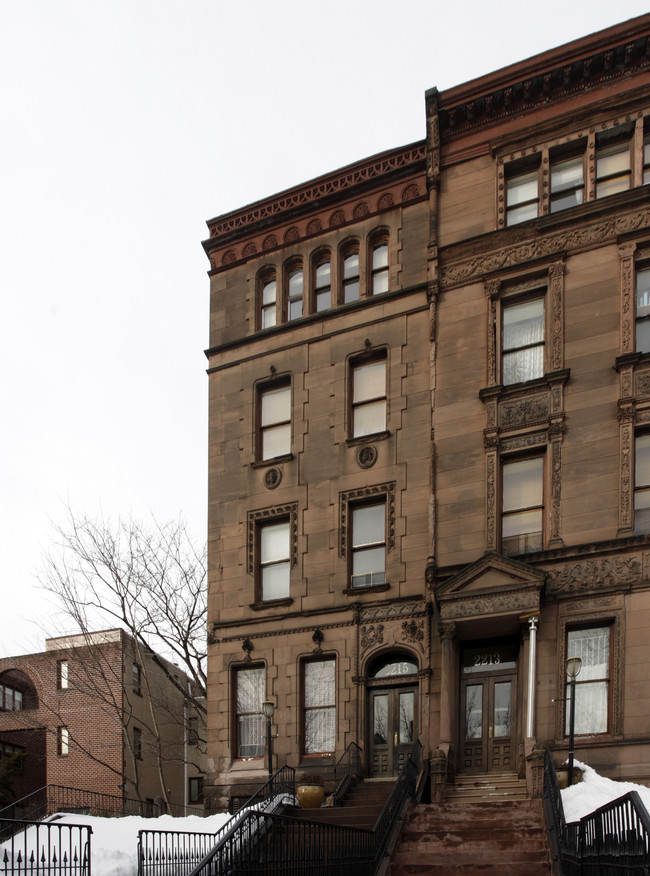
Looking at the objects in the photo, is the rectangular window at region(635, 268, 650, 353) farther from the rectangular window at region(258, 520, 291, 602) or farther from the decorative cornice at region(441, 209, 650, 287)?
the rectangular window at region(258, 520, 291, 602)

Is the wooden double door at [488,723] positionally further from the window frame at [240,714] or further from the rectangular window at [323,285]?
the rectangular window at [323,285]

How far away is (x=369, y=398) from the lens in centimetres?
2441

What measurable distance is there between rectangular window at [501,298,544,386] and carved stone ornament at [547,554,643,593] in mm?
4645

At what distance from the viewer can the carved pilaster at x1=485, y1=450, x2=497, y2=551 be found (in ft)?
69.2

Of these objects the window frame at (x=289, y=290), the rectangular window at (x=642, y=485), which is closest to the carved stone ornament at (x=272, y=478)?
the window frame at (x=289, y=290)

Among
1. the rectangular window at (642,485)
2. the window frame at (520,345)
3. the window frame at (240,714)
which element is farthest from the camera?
the window frame at (240,714)

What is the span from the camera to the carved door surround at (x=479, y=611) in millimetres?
19688

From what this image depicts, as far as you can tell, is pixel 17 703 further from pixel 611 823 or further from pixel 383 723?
pixel 611 823

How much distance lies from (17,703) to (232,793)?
86.9 feet

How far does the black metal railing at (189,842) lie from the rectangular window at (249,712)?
1592 mm

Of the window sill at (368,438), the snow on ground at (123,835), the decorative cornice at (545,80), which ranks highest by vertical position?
the decorative cornice at (545,80)

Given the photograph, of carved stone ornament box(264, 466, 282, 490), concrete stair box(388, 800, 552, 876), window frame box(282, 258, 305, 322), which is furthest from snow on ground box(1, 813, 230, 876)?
window frame box(282, 258, 305, 322)

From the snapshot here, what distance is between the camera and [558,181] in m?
23.2

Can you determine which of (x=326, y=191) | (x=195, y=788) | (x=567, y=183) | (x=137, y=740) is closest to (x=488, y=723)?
(x=567, y=183)
